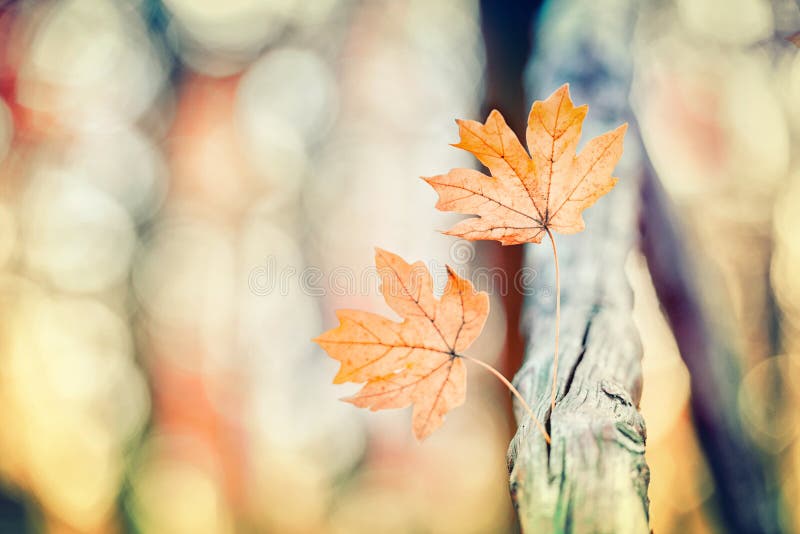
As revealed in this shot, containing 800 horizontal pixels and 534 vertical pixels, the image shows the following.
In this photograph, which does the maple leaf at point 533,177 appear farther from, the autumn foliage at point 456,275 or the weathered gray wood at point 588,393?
the weathered gray wood at point 588,393

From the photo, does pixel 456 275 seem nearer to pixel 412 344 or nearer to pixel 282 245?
pixel 412 344

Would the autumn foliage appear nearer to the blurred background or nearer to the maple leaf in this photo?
the maple leaf

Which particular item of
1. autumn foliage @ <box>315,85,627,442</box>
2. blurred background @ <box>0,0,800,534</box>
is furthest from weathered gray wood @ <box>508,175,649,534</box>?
blurred background @ <box>0,0,800,534</box>

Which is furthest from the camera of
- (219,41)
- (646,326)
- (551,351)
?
(219,41)

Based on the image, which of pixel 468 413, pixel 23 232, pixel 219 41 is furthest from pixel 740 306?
pixel 23 232

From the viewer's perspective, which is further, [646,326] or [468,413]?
[468,413]

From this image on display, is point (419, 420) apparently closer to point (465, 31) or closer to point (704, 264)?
point (704, 264)
